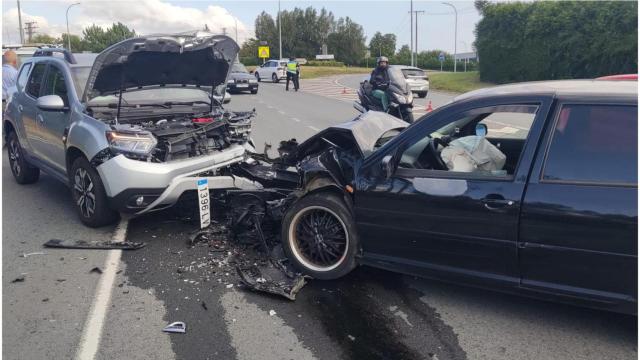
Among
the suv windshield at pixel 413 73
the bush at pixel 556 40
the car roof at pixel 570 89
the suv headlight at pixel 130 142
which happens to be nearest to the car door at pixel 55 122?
the suv headlight at pixel 130 142

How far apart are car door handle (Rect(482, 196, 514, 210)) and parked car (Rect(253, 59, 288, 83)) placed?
122 feet

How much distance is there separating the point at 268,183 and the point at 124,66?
76.0 inches

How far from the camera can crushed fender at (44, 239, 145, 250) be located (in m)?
5.31

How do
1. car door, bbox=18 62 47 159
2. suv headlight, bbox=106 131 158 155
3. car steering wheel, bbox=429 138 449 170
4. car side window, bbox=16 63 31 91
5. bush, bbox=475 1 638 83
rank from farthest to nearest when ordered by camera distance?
1. bush, bbox=475 1 638 83
2. car side window, bbox=16 63 31 91
3. car door, bbox=18 62 47 159
4. suv headlight, bbox=106 131 158 155
5. car steering wheel, bbox=429 138 449 170

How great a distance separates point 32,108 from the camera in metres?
7.14

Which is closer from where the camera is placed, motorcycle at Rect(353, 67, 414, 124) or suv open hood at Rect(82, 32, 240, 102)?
suv open hood at Rect(82, 32, 240, 102)

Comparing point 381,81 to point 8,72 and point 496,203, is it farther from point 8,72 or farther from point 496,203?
point 496,203

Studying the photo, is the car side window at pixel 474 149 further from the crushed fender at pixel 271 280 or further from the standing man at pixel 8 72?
the standing man at pixel 8 72

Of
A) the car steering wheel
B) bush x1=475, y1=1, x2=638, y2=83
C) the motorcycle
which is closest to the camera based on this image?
the car steering wheel

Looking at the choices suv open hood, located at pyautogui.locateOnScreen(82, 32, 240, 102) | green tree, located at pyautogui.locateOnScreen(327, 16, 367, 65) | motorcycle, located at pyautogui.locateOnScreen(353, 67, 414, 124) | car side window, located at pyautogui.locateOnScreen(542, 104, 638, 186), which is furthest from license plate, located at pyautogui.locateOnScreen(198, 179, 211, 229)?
green tree, located at pyautogui.locateOnScreen(327, 16, 367, 65)

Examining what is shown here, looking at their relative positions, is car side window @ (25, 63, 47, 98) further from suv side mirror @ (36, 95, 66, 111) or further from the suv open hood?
the suv open hood

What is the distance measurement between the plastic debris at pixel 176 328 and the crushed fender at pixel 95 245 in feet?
5.48

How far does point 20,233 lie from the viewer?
585 cm

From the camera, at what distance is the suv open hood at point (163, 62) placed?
18.6 feet
